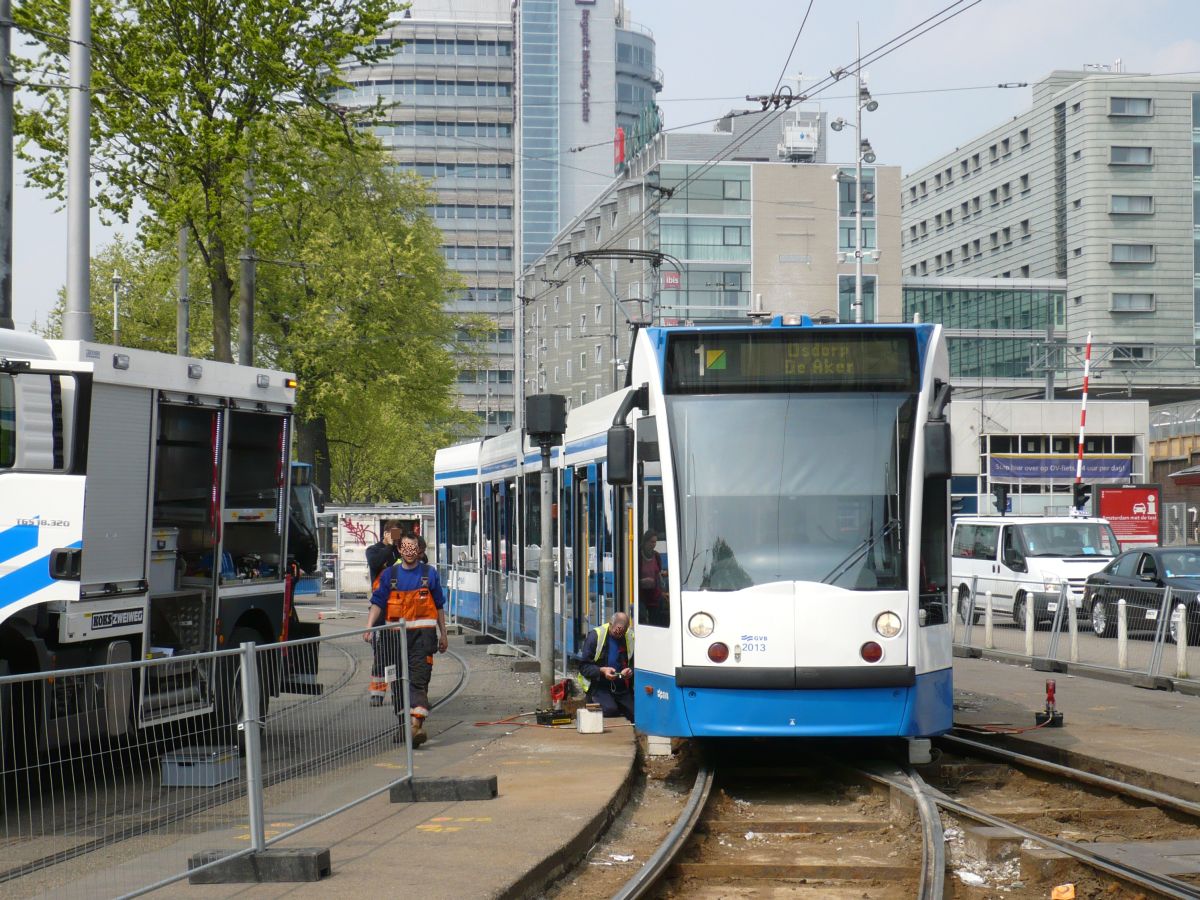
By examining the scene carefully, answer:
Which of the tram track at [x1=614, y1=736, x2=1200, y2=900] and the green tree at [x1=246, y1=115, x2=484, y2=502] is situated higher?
the green tree at [x1=246, y1=115, x2=484, y2=502]

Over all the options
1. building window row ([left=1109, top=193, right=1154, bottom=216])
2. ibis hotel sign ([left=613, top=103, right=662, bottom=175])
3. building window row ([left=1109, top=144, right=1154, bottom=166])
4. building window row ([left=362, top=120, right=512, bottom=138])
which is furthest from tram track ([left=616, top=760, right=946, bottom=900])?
building window row ([left=362, top=120, right=512, bottom=138])

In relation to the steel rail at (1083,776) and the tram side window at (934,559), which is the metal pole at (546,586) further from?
the tram side window at (934,559)

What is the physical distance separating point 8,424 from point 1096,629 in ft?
47.9

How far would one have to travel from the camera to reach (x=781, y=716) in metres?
10.5

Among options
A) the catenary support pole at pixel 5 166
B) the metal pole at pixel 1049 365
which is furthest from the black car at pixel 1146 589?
the metal pole at pixel 1049 365

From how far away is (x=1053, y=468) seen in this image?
5866cm

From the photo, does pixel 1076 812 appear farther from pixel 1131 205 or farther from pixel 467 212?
pixel 467 212

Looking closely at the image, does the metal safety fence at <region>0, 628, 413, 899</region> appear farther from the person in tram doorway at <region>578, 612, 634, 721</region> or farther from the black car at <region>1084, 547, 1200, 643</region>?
the black car at <region>1084, 547, 1200, 643</region>

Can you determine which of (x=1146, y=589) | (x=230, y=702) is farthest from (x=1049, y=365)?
(x=230, y=702)

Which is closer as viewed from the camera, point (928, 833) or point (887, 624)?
point (928, 833)

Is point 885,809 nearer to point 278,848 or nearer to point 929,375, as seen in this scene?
point 929,375

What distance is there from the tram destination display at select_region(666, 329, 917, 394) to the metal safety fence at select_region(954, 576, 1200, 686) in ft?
27.7

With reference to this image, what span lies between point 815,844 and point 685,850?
0.87m

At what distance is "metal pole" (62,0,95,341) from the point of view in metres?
15.7
